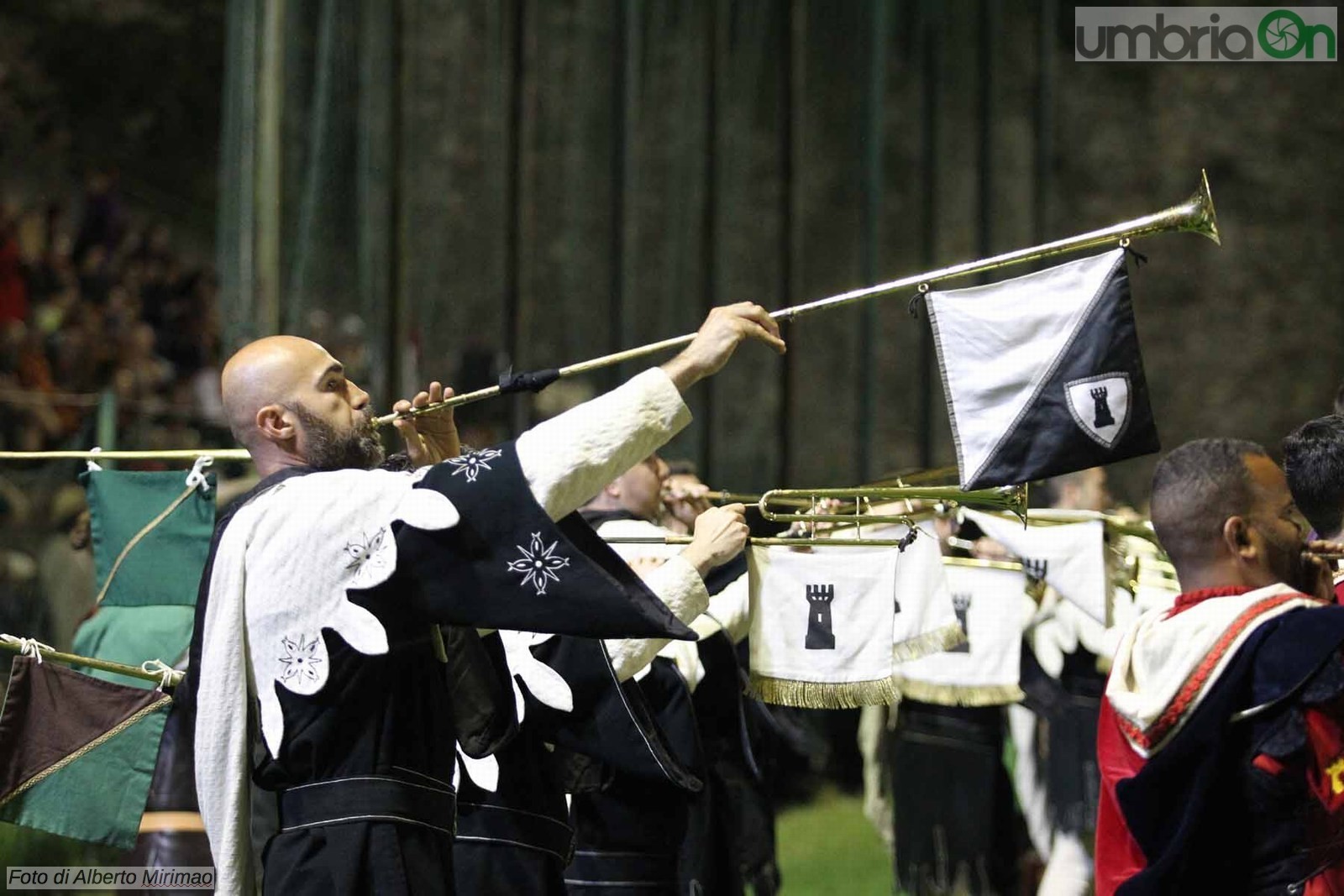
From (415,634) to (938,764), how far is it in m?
4.28

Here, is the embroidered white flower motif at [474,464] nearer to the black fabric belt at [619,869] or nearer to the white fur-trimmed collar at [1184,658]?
the white fur-trimmed collar at [1184,658]

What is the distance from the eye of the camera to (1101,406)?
3.44 m

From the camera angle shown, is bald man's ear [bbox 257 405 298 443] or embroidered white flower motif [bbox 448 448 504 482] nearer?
embroidered white flower motif [bbox 448 448 504 482]

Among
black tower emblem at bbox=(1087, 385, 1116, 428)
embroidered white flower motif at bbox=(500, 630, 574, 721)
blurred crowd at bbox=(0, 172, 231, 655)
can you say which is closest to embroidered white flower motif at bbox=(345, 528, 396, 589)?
embroidered white flower motif at bbox=(500, 630, 574, 721)

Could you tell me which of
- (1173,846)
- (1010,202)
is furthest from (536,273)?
(1173,846)

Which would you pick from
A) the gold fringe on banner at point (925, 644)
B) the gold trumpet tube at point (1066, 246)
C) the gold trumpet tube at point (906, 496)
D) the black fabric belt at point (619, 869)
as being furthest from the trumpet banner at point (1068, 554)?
the gold trumpet tube at point (1066, 246)

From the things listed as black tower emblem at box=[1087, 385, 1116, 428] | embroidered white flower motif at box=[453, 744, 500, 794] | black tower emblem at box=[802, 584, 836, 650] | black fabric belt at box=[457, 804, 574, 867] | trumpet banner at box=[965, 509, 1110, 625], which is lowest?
black fabric belt at box=[457, 804, 574, 867]

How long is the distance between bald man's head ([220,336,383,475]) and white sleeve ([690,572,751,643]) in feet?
6.46

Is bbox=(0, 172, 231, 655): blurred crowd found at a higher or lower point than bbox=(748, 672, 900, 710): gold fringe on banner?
higher

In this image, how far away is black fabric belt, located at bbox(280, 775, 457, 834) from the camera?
285 cm

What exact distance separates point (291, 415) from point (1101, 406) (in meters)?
1.60

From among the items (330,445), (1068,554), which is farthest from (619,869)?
(1068,554)

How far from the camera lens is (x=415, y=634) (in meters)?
2.90

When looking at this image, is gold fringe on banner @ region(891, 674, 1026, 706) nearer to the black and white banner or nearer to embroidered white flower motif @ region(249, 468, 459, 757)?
the black and white banner
